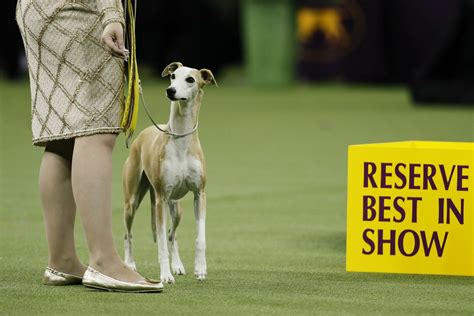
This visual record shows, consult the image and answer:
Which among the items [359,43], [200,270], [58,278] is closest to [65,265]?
[58,278]

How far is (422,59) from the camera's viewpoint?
2242 cm

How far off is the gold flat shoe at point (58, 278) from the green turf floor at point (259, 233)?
0.04 metres

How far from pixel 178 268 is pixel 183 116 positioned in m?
0.70

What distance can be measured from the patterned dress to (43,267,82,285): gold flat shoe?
562 mm

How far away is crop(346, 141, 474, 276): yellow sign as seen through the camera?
5.26m

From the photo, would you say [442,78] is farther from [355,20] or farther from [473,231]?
[473,231]

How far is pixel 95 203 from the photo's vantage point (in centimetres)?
476

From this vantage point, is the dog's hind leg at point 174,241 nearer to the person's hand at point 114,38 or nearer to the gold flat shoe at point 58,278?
the gold flat shoe at point 58,278

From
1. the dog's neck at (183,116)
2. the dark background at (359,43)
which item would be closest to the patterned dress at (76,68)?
the dog's neck at (183,116)

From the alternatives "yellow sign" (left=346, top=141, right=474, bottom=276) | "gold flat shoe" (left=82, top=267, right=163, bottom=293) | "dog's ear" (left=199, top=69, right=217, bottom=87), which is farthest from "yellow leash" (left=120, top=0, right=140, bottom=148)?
"yellow sign" (left=346, top=141, right=474, bottom=276)

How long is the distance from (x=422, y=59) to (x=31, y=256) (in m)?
17.3

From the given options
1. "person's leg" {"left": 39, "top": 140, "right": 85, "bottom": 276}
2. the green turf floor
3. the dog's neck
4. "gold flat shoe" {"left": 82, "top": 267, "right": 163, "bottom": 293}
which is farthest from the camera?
the dog's neck

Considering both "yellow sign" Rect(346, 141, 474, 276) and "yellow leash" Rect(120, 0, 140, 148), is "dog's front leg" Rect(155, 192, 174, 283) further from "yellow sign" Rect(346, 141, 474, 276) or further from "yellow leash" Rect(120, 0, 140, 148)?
"yellow sign" Rect(346, 141, 474, 276)

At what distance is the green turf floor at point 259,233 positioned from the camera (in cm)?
459
